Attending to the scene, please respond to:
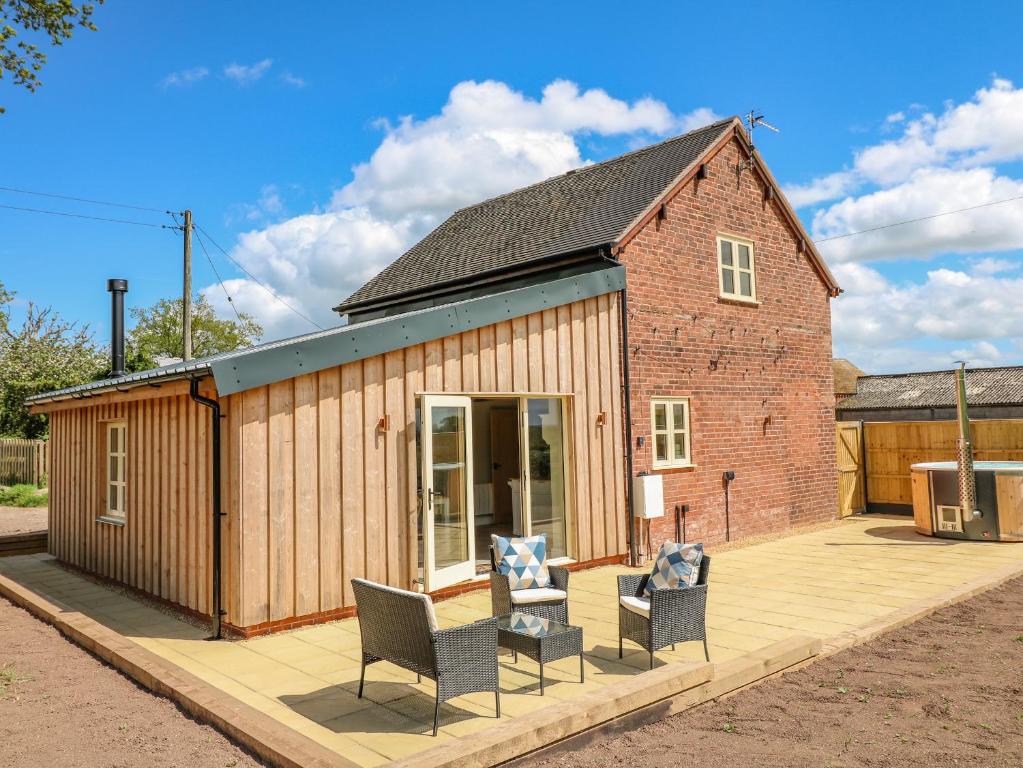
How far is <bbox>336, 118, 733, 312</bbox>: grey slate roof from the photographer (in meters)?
11.8

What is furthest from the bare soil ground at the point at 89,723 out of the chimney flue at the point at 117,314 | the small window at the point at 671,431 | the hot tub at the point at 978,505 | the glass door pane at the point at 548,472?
the hot tub at the point at 978,505

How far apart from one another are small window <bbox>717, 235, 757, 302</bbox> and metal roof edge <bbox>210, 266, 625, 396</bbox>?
336 cm

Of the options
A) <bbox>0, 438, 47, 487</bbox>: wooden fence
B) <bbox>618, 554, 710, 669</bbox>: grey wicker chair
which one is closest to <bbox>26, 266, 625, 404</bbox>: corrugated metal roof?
<bbox>618, 554, 710, 669</bbox>: grey wicker chair

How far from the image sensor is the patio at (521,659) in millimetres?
4867

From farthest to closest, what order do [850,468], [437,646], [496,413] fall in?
[850,468] → [496,413] → [437,646]

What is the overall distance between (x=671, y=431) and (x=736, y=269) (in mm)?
3389

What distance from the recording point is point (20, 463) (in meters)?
22.7

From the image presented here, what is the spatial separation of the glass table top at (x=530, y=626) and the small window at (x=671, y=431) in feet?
18.4

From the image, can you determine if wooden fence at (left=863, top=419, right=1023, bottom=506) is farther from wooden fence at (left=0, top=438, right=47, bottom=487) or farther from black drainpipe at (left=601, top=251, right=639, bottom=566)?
wooden fence at (left=0, top=438, right=47, bottom=487)

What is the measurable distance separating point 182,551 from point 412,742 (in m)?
4.25

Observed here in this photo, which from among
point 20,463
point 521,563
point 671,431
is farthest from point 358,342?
point 20,463

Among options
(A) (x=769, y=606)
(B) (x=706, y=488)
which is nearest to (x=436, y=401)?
(A) (x=769, y=606)

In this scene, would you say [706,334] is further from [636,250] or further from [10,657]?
[10,657]

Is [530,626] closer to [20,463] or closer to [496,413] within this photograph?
[496,413]
